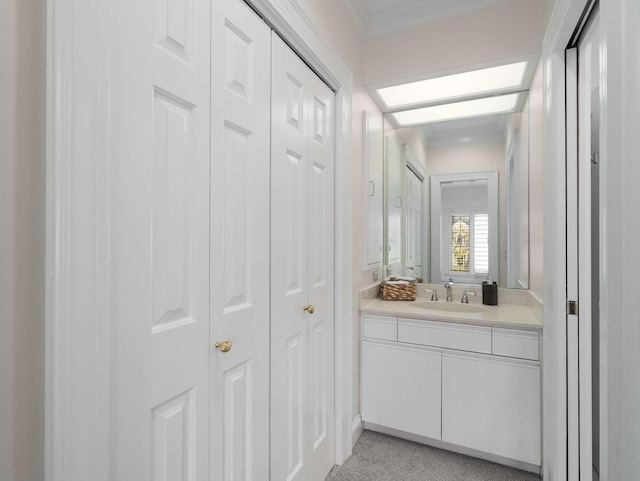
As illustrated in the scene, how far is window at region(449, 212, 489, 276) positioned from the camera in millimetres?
2414

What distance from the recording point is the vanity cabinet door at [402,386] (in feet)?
6.58

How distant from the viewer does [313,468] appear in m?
1.68

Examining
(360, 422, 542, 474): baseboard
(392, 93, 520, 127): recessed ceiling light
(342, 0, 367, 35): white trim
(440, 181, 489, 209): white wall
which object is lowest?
(360, 422, 542, 474): baseboard

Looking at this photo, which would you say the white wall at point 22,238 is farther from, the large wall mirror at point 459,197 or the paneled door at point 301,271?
the large wall mirror at point 459,197

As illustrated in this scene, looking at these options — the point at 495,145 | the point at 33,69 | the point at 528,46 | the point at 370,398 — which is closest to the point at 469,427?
the point at 370,398

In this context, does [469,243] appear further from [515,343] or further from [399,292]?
[515,343]

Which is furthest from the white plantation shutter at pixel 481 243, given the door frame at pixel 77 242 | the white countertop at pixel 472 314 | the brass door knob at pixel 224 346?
the door frame at pixel 77 242

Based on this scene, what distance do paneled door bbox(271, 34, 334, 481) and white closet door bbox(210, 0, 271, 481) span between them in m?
0.07

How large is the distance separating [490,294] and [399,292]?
589 millimetres

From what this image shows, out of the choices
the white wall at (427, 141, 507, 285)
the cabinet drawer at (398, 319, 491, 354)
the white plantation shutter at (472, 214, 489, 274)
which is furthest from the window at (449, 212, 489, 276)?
the cabinet drawer at (398, 319, 491, 354)

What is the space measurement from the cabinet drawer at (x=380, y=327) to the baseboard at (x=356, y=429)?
531mm

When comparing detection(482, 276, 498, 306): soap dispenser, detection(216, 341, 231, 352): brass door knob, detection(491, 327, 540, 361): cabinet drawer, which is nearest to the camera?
detection(216, 341, 231, 352): brass door knob

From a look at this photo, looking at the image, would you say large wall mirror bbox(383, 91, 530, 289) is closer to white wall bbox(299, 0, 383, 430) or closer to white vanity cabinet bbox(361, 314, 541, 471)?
white wall bbox(299, 0, 383, 430)

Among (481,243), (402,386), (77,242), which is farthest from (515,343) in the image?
(77,242)
